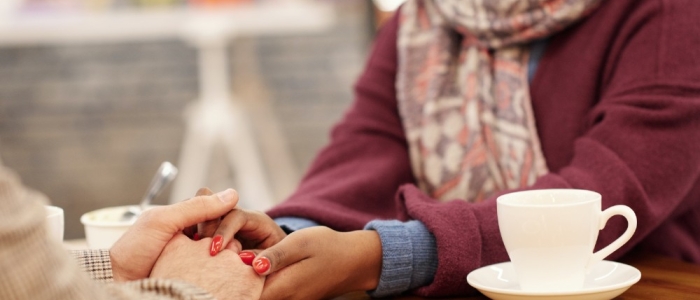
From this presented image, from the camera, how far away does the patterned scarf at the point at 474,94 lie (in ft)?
3.71

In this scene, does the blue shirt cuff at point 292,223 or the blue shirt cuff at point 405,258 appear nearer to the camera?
the blue shirt cuff at point 405,258

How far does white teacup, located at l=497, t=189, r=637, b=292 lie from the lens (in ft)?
2.39

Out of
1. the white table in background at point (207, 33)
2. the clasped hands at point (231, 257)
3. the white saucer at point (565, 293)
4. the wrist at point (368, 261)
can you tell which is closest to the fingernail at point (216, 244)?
the clasped hands at point (231, 257)

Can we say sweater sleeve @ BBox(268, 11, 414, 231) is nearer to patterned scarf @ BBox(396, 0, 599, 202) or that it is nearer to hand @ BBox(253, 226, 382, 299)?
patterned scarf @ BBox(396, 0, 599, 202)

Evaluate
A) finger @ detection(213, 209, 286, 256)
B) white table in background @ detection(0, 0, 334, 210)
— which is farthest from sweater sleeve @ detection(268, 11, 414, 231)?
white table in background @ detection(0, 0, 334, 210)

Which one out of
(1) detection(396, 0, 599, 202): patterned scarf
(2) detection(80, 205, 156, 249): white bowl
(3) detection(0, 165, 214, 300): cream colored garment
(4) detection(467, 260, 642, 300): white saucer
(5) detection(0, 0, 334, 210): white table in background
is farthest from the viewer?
(5) detection(0, 0, 334, 210): white table in background

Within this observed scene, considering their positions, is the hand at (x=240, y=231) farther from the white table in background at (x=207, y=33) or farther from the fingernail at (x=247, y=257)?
the white table in background at (x=207, y=33)

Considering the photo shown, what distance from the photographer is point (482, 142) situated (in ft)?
3.85

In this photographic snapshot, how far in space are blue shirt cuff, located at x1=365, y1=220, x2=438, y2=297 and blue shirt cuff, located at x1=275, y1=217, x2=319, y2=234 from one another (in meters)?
0.13

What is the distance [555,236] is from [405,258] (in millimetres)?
173

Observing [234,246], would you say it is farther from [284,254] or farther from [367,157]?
[367,157]

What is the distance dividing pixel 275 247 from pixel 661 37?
0.52 metres

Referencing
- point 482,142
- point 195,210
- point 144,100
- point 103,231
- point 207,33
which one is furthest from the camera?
point 144,100

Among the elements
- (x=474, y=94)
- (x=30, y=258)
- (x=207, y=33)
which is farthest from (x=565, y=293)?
(x=207, y=33)
